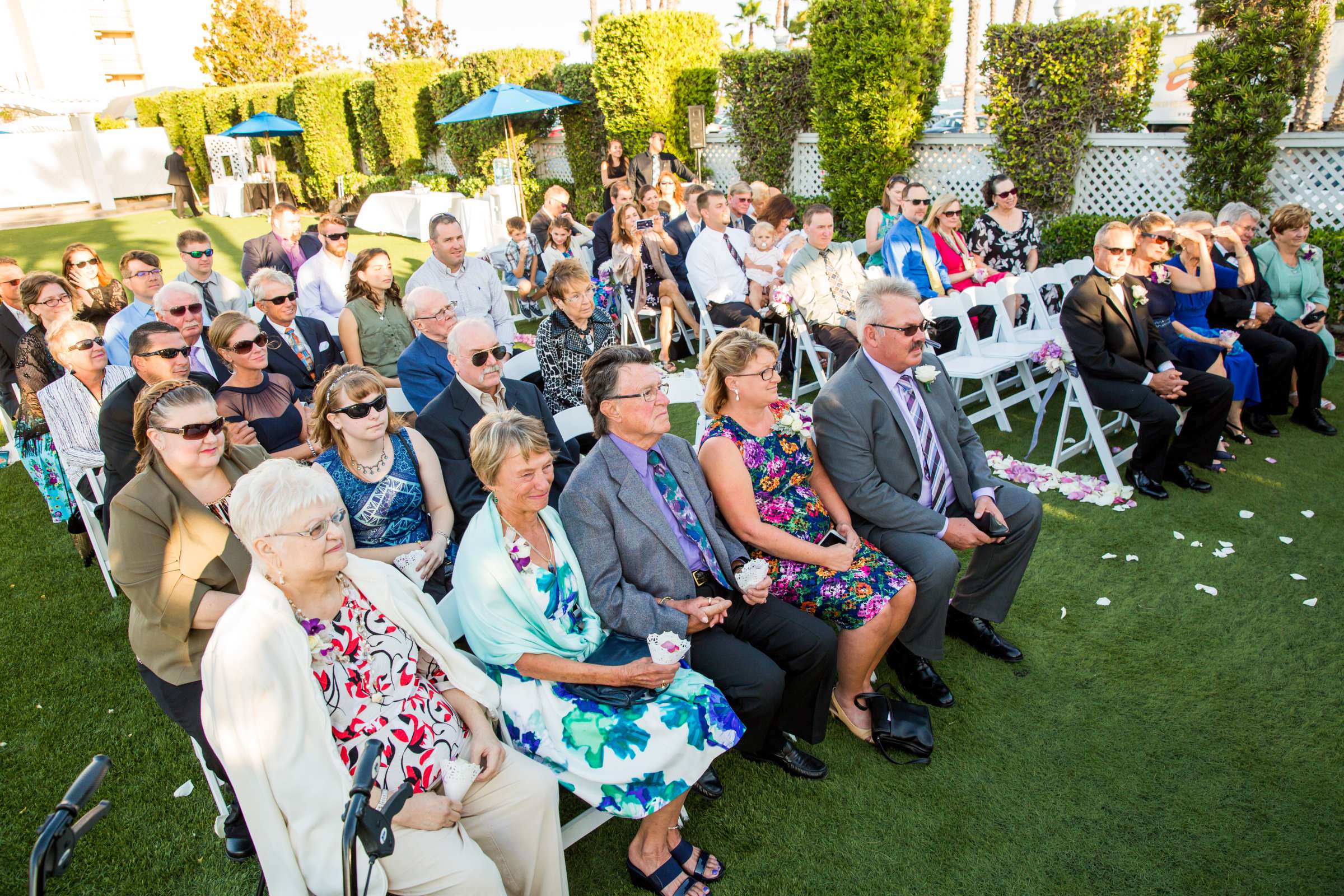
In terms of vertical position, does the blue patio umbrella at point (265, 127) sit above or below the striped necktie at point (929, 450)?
above

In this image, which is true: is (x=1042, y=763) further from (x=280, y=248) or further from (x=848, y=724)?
(x=280, y=248)

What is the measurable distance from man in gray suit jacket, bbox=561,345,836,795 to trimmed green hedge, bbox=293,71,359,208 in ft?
81.0

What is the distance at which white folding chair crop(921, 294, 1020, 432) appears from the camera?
579cm

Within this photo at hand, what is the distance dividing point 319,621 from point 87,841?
1.62 metres

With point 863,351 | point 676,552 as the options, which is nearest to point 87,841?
point 676,552

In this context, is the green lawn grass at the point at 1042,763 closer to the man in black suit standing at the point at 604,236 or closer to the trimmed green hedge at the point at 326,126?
the man in black suit standing at the point at 604,236

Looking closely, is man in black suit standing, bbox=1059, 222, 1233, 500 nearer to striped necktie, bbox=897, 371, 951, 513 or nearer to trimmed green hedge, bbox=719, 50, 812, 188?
striped necktie, bbox=897, 371, 951, 513

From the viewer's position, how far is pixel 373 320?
551cm

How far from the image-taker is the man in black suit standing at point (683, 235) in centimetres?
845

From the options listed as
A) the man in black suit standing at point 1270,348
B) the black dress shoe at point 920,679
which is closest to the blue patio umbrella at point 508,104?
the man in black suit standing at point 1270,348

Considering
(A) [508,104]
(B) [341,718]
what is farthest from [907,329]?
(A) [508,104]

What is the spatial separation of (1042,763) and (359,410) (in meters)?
3.05

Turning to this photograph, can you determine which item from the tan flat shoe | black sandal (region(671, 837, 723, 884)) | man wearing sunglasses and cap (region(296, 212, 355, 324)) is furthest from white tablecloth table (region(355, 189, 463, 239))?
black sandal (region(671, 837, 723, 884))

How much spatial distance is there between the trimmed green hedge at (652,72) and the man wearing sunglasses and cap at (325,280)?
32.2ft
